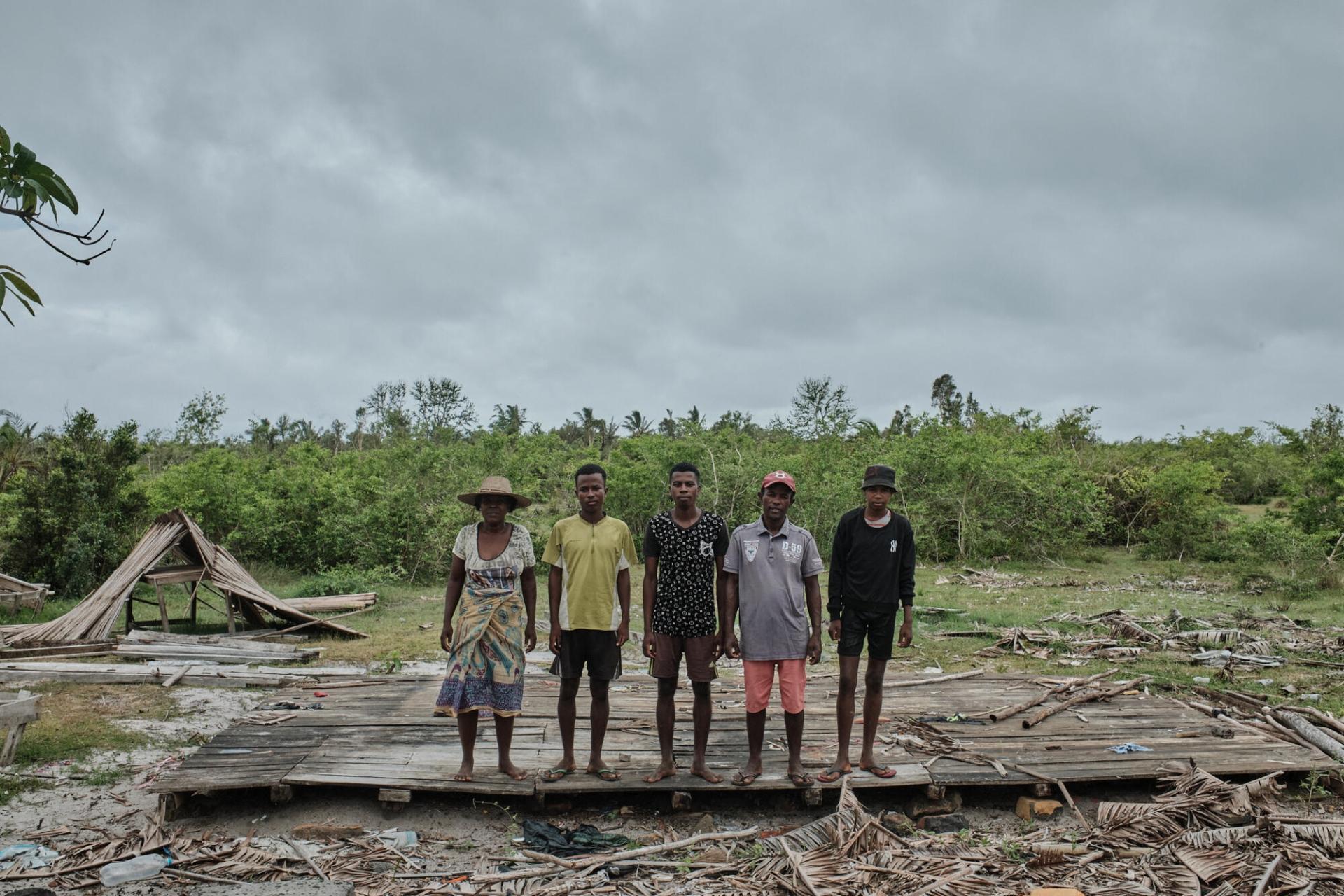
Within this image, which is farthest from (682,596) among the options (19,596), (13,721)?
(19,596)

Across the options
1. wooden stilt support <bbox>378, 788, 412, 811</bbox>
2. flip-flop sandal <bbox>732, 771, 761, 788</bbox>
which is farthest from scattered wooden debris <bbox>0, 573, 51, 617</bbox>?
flip-flop sandal <bbox>732, 771, 761, 788</bbox>

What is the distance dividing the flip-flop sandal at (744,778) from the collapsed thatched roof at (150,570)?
7.87 metres

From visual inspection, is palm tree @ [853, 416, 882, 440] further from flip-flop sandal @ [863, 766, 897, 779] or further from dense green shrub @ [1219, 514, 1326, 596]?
flip-flop sandal @ [863, 766, 897, 779]

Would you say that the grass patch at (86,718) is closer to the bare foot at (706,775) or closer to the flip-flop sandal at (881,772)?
the bare foot at (706,775)

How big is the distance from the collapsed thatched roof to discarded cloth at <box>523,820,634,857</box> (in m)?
7.56

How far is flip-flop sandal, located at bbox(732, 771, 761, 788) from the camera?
497 centimetres

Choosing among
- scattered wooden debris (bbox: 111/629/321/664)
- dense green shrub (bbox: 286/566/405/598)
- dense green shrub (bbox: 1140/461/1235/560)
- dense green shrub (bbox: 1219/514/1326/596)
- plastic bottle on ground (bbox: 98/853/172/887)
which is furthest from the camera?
dense green shrub (bbox: 1140/461/1235/560)

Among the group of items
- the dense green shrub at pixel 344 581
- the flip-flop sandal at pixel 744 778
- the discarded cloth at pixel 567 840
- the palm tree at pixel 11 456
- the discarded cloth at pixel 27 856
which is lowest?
the discarded cloth at pixel 567 840

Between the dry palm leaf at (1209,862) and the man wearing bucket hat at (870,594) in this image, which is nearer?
the dry palm leaf at (1209,862)

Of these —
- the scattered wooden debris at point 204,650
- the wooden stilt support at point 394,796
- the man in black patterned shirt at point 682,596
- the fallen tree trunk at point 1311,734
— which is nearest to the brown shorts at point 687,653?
the man in black patterned shirt at point 682,596

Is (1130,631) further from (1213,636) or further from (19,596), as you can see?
(19,596)

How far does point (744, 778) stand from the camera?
500 centimetres

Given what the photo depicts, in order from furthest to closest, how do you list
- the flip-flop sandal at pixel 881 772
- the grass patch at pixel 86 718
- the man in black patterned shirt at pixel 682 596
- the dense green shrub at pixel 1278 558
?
the dense green shrub at pixel 1278 558
the grass patch at pixel 86 718
the flip-flop sandal at pixel 881 772
the man in black patterned shirt at pixel 682 596

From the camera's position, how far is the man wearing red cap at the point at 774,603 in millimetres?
4895
